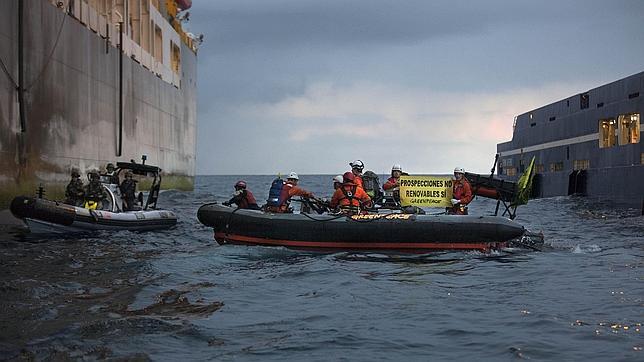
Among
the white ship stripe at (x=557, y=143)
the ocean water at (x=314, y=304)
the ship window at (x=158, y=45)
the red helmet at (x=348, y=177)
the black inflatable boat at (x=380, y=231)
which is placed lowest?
the ocean water at (x=314, y=304)

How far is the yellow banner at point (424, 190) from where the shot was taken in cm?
1625

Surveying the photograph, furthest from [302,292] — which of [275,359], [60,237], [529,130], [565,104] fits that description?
[529,130]

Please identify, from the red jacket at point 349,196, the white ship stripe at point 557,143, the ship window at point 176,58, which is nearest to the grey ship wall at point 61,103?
the red jacket at point 349,196

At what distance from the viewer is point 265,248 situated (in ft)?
50.5

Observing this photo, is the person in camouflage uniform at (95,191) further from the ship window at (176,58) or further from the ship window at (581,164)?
the ship window at (176,58)

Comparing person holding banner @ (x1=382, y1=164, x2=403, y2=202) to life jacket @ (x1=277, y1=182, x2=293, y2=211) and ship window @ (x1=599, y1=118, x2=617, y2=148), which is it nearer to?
life jacket @ (x1=277, y1=182, x2=293, y2=211)

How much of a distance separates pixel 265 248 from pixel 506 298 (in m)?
6.23

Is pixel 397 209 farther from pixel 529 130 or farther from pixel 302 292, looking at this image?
pixel 529 130

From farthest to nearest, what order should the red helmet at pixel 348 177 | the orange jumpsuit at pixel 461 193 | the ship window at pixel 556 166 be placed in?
the ship window at pixel 556 166 < the orange jumpsuit at pixel 461 193 < the red helmet at pixel 348 177

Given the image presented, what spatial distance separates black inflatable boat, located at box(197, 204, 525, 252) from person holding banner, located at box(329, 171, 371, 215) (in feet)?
1.92

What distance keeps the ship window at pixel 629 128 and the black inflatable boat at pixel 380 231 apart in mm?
22527

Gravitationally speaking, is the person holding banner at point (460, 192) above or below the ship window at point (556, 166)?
below

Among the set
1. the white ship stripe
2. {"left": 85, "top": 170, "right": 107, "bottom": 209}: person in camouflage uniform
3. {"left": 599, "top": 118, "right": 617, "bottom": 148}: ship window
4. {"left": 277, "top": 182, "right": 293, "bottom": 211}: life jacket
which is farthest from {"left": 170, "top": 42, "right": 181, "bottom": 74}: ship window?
{"left": 277, "top": 182, "right": 293, "bottom": 211}: life jacket

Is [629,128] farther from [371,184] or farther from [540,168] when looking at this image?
[371,184]
